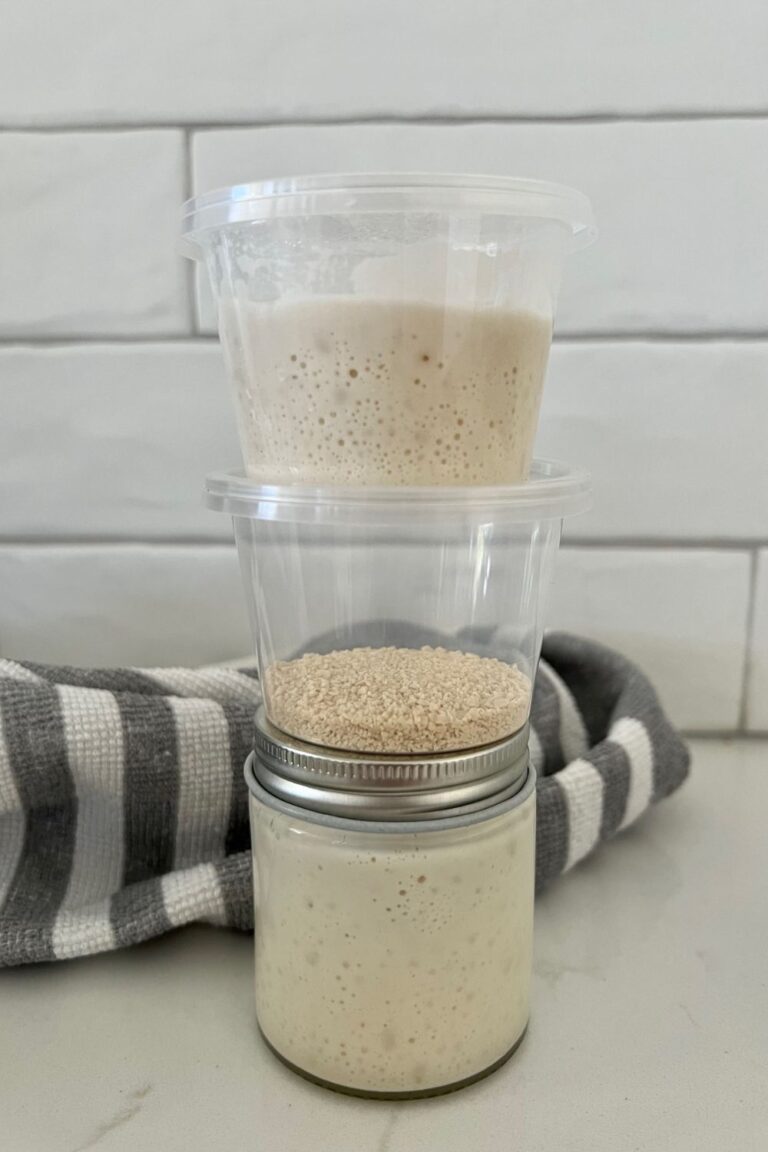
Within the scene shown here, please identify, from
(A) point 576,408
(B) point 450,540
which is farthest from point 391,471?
(A) point 576,408

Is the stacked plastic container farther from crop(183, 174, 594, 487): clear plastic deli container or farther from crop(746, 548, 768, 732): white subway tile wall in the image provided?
crop(746, 548, 768, 732): white subway tile wall

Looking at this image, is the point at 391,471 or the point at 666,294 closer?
the point at 391,471

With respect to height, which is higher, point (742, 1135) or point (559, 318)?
point (559, 318)

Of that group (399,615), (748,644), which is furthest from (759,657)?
(399,615)

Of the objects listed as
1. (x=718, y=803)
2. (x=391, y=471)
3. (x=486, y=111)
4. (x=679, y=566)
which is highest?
(x=486, y=111)

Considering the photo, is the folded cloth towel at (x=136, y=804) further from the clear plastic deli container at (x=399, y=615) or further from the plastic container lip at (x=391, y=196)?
the plastic container lip at (x=391, y=196)

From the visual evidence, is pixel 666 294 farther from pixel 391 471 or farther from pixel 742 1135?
pixel 742 1135
